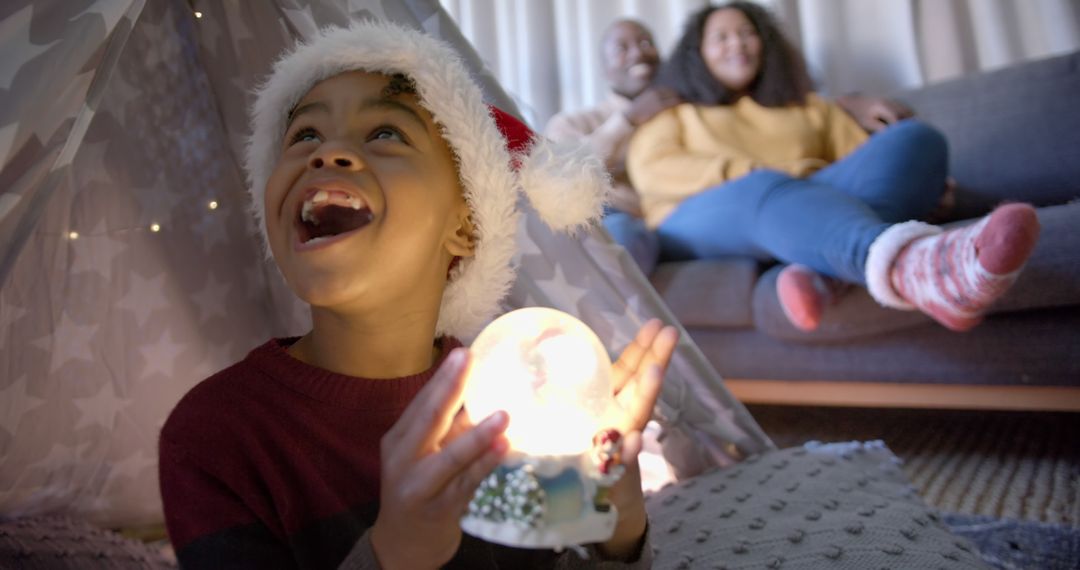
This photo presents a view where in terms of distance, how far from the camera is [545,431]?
0.43 meters

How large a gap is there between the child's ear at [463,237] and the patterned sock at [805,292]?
77 centimetres

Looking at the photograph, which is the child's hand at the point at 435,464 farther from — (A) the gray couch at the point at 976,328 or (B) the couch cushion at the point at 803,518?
(A) the gray couch at the point at 976,328

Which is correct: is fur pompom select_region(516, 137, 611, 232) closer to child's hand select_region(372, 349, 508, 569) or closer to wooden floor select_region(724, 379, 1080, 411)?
child's hand select_region(372, 349, 508, 569)

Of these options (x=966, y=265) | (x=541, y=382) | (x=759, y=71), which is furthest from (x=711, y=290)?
(x=541, y=382)

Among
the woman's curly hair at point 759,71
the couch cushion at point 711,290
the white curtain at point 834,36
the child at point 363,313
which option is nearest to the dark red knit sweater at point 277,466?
the child at point 363,313

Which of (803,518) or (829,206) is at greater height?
(829,206)

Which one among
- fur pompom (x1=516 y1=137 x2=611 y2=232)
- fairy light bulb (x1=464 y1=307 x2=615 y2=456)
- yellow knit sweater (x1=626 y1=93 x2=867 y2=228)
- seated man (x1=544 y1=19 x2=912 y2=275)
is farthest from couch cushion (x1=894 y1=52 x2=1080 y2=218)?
fairy light bulb (x1=464 y1=307 x2=615 y2=456)

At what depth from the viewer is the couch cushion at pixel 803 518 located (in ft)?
2.34

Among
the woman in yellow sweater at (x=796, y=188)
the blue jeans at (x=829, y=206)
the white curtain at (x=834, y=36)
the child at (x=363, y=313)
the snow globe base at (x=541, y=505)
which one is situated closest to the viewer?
the snow globe base at (x=541, y=505)

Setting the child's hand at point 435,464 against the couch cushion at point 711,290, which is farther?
the couch cushion at point 711,290

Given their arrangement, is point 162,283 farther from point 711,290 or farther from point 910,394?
point 910,394

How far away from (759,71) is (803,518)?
4.78 ft

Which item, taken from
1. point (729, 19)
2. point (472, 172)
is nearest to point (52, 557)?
point (472, 172)

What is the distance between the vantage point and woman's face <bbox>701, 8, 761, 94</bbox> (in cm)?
191
